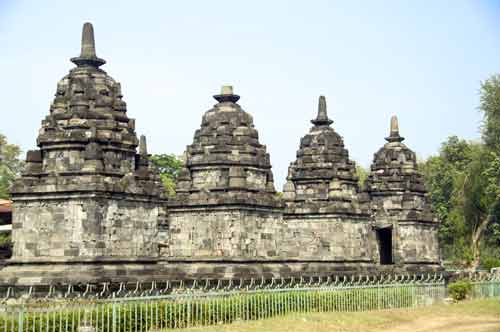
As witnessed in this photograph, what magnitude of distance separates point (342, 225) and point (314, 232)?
1231 millimetres

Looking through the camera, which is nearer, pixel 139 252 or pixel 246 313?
pixel 246 313

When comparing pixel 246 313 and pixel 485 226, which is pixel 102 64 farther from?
pixel 485 226

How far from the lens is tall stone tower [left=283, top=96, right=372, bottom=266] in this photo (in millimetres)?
43312

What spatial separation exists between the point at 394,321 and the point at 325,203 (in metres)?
13.4

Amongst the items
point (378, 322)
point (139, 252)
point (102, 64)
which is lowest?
point (378, 322)

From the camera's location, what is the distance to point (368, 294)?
34.1m

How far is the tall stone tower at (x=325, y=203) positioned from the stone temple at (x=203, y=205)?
0.05 metres

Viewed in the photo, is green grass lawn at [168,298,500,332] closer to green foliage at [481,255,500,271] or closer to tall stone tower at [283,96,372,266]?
tall stone tower at [283,96,372,266]

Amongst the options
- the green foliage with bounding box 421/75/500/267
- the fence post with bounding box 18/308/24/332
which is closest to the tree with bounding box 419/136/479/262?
the green foliage with bounding box 421/75/500/267

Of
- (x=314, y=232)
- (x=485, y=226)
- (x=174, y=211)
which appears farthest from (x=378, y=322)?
(x=485, y=226)

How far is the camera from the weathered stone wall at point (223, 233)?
118 ft

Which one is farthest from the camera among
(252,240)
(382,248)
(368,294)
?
(382,248)

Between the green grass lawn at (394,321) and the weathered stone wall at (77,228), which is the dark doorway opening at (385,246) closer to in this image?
the green grass lawn at (394,321)

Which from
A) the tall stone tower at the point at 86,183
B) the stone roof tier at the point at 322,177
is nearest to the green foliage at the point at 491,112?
the stone roof tier at the point at 322,177
